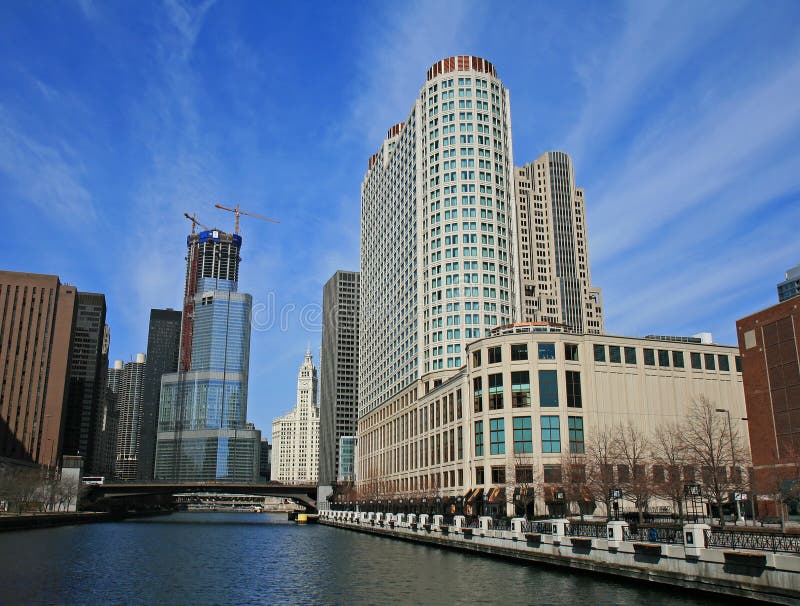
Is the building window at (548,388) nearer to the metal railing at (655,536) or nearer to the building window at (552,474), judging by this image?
the building window at (552,474)

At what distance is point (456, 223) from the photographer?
159 m

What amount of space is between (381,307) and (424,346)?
44.1m

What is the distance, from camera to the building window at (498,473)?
359ft

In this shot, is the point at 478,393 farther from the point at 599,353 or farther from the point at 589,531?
the point at 589,531

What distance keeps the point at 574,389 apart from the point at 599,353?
7.13 metres

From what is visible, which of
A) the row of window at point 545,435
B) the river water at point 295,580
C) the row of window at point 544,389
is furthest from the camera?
the row of window at point 544,389

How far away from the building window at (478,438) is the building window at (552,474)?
11.7 m

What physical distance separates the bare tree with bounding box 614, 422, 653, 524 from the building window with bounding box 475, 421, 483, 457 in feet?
66.6

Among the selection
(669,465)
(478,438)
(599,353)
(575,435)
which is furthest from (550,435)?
(669,465)

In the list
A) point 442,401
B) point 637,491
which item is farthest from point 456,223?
point 637,491

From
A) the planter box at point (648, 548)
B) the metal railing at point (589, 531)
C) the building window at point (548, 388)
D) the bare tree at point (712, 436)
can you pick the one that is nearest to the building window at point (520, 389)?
the building window at point (548, 388)

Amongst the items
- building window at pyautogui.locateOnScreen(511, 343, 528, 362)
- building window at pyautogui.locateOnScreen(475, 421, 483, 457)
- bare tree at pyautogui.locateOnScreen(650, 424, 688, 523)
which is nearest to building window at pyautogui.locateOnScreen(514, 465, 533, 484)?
building window at pyautogui.locateOnScreen(475, 421, 483, 457)

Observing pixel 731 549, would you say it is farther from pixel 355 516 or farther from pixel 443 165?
pixel 443 165

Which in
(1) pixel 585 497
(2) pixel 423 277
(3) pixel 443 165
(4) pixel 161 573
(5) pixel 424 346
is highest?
(3) pixel 443 165
